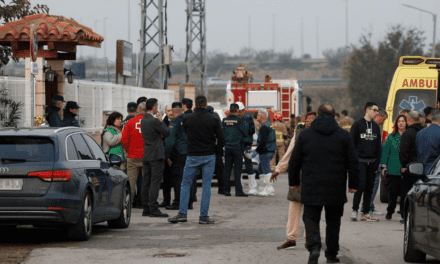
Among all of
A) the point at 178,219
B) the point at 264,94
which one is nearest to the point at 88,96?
the point at 178,219

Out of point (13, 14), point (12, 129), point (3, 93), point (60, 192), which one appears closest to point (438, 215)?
point (60, 192)

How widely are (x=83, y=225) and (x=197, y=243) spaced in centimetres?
142

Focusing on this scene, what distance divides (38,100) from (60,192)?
318 inches

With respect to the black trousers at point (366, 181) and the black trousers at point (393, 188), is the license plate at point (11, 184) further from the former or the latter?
the black trousers at point (393, 188)

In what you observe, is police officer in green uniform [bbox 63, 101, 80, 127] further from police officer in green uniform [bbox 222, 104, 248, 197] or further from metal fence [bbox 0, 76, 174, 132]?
police officer in green uniform [bbox 222, 104, 248, 197]

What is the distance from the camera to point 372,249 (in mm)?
9758

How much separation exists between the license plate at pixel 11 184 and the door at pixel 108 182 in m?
1.51

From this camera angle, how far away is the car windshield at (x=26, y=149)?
965cm

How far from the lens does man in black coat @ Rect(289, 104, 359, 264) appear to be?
8297 mm

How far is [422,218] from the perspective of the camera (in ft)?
26.8

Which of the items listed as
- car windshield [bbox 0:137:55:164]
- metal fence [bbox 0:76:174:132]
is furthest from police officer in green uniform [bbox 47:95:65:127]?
car windshield [bbox 0:137:55:164]

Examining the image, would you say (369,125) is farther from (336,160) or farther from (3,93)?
(3,93)

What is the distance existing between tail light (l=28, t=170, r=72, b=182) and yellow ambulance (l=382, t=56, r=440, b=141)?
413 inches

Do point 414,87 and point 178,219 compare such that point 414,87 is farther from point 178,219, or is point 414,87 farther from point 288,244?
point 288,244
